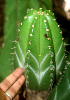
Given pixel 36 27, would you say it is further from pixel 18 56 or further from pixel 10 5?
pixel 10 5

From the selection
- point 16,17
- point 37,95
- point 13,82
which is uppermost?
point 16,17

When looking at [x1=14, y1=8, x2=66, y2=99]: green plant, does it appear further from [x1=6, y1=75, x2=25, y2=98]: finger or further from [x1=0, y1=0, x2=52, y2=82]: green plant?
[x1=0, y1=0, x2=52, y2=82]: green plant

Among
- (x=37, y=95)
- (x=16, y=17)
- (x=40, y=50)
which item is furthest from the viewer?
(x=16, y=17)

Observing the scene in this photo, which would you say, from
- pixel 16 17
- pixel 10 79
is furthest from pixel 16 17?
pixel 10 79

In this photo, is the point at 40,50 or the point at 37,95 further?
the point at 37,95

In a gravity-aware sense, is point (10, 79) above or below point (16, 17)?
below

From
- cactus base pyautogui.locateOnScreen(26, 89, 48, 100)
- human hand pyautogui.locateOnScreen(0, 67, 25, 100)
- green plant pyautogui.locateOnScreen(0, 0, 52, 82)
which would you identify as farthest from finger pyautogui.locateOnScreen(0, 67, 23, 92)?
green plant pyautogui.locateOnScreen(0, 0, 52, 82)

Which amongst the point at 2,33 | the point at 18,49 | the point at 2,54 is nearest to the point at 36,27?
the point at 18,49

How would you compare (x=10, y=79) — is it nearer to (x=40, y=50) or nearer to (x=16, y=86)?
(x=16, y=86)

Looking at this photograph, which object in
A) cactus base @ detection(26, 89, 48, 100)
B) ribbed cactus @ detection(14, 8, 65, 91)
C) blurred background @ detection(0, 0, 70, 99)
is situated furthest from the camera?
blurred background @ detection(0, 0, 70, 99)
